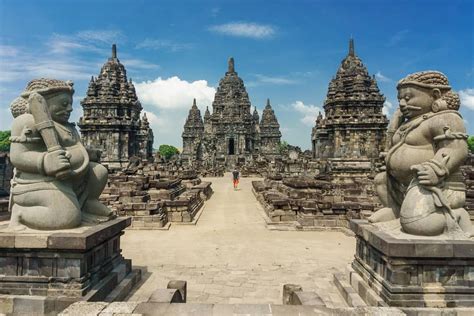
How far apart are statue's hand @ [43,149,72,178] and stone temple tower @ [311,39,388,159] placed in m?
23.8

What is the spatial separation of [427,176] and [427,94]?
3.31 ft

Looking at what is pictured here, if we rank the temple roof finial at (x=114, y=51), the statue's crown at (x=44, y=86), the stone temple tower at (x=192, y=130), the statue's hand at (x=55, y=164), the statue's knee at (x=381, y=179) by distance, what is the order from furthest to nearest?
the stone temple tower at (x=192, y=130), the temple roof finial at (x=114, y=51), the statue's knee at (x=381, y=179), the statue's crown at (x=44, y=86), the statue's hand at (x=55, y=164)

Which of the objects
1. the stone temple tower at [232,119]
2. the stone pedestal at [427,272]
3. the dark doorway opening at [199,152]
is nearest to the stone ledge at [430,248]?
the stone pedestal at [427,272]

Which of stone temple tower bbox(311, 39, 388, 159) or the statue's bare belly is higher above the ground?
stone temple tower bbox(311, 39, 388, 159)

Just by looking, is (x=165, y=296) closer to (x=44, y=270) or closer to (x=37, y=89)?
(x=44, y=270)

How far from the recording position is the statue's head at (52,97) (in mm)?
3906

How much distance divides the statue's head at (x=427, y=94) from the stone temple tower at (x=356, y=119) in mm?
22273

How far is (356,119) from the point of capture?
25312mm

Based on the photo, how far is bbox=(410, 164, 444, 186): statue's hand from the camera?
353 centimetres

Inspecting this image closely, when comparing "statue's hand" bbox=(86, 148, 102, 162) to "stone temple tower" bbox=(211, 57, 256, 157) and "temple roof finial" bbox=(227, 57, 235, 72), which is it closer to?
"stone temple tower" bbox=(211, 57, 256, 157)

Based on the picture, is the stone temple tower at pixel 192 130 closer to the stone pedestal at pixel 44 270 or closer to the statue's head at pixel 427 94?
the stone pedestal at pixel 44 270

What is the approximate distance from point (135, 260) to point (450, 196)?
5158 millimetres

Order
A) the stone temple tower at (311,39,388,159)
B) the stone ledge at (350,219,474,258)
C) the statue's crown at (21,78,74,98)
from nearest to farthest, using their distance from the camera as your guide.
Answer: the stone ledge at (350,219,474,258) → the statue's crown at (21,78,74,98) → the stone temple tower at (311,39,388,159)

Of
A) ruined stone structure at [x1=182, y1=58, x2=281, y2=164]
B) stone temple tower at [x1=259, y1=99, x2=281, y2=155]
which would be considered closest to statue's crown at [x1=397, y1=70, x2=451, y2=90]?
→ ruined stone structure at [x1=182, y1=58, x2=281, y2=164]
